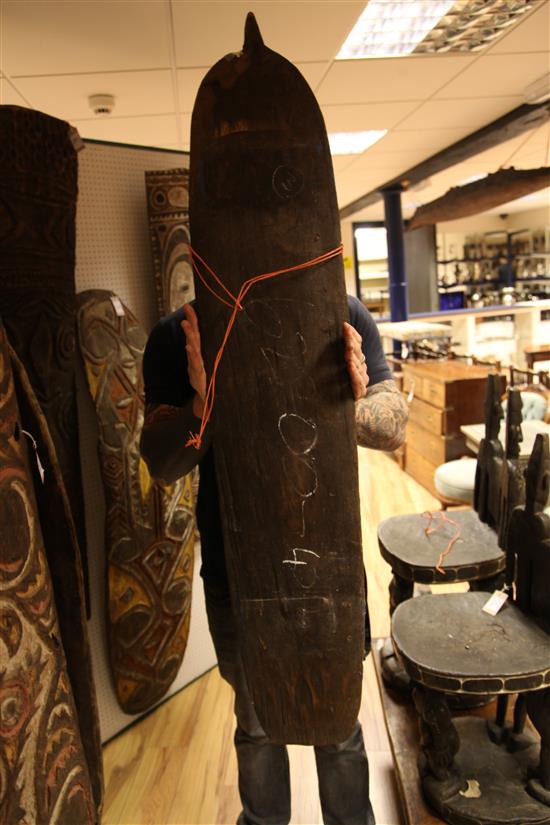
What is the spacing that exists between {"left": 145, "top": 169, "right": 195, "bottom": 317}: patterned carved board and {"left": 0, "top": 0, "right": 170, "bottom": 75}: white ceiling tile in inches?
31.0

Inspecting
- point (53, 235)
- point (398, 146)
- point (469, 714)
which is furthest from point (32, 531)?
point (398, 146)

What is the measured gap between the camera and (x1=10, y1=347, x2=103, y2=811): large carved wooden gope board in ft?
3.58

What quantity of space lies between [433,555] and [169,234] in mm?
1305

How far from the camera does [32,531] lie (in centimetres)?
101

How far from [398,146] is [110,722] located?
187 inches

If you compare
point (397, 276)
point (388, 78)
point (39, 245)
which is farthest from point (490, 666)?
point (397, 276)

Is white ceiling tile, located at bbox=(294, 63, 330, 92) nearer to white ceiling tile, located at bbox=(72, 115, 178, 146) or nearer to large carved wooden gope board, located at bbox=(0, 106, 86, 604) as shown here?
white ceiling tile, located at bbox=(72, 115, 178, 146)

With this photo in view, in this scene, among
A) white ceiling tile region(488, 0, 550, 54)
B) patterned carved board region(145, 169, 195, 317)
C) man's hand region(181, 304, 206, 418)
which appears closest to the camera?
man's hand region(181, 304, 206, 418)

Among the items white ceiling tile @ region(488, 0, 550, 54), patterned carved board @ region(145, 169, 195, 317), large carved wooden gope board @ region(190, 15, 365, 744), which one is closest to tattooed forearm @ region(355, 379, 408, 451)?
large carved wooden gope board @ region(190, 15, 365, 744)

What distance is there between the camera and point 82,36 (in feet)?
8.23

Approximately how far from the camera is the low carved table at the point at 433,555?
176cm

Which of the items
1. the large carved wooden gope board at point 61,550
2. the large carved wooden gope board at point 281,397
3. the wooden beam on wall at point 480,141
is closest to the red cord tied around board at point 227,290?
the large carved wooden gope board at point 281,397

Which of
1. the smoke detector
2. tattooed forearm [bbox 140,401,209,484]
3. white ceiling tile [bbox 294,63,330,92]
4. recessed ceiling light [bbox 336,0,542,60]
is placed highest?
recessed ceiling light [bbox 336,0,542,60]

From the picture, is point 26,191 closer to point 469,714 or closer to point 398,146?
point 469,714
